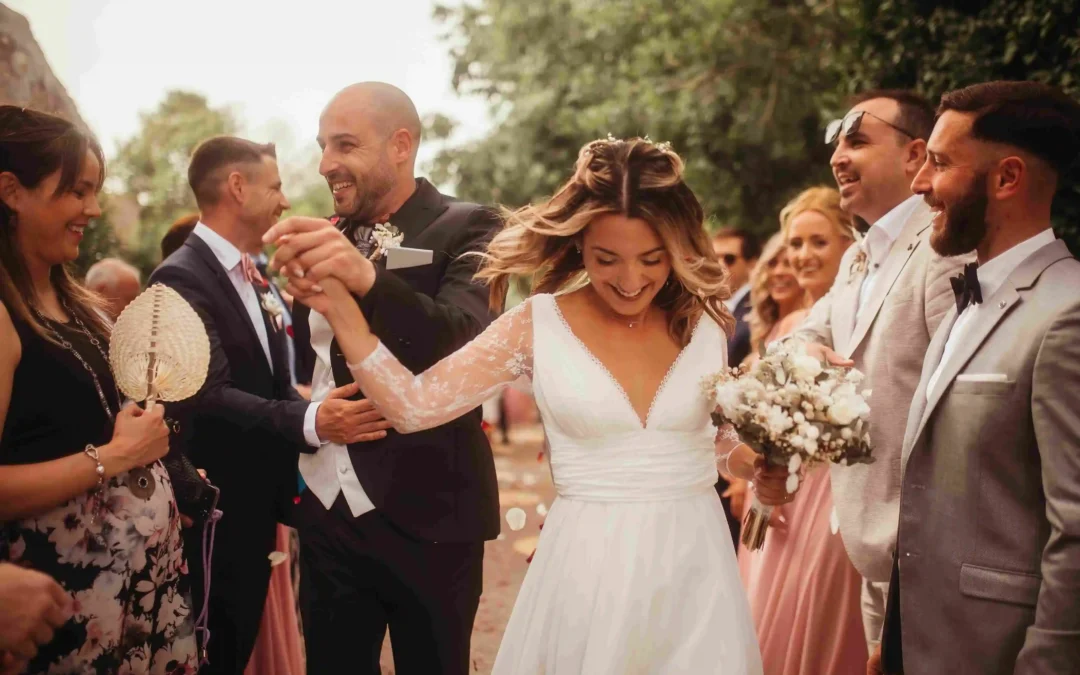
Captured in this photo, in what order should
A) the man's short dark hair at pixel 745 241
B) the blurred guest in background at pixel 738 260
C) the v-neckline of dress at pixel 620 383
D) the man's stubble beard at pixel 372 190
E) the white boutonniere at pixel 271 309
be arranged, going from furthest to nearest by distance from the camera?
1. the man's short dark hair at pixel 745 241
2. the blurred guest in background at pixel 738 260
3. the white boutonniere at pixel 271 309
4. the man's stubble beard at pixel 372 190
5. the v-neckline of dress at pixel 620 383

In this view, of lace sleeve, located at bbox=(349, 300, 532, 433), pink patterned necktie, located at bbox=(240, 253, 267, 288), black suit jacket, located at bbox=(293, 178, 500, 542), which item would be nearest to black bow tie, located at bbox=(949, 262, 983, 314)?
lace sleeve, located at bbox=(349, 300, 532, 433)

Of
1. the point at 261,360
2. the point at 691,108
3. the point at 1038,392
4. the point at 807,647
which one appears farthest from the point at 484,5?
the point at 1038,392

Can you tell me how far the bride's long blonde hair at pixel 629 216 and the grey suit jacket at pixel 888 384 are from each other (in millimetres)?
747

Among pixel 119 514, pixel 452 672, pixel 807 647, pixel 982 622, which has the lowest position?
pixel 807 647

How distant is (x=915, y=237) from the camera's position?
406cm

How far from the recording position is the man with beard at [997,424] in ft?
8.46

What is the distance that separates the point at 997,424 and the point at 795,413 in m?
0.54

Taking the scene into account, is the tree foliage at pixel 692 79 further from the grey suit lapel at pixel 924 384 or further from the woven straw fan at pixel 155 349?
the woven straw fan at pixel 155 349

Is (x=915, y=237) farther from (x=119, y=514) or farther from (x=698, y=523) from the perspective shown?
(x=119, y=514)

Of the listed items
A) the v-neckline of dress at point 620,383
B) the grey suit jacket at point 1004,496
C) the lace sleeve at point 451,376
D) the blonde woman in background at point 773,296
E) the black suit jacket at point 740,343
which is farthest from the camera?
the black suit jacket at point 740,343

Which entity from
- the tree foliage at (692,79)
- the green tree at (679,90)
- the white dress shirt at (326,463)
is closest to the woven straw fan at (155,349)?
the white dress shirt at (326,463)

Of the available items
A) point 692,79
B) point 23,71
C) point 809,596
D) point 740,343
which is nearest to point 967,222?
point 809,596

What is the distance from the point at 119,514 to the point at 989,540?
260 cm

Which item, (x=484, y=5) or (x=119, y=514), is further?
(x=484, y=5)
